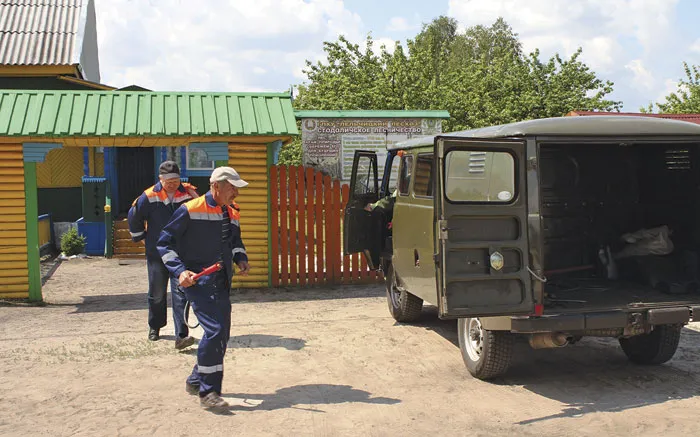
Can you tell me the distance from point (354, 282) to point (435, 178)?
5.84m

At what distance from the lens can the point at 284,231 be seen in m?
10.8

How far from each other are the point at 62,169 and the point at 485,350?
13669 millimetres

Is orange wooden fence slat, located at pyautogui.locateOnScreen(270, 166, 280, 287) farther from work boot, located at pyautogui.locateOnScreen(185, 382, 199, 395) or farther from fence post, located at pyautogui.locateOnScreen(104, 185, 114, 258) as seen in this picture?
fence post, located at pyautogui.locateOnScreen(104, 185, 114, 258)

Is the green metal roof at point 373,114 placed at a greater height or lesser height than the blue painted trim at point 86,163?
greater

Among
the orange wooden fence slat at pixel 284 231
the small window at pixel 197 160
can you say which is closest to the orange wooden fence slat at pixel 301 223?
Result: the orange wooden fence slat at pixel 284 231

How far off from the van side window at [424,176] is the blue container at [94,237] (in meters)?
10.8

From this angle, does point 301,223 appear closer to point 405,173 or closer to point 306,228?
point 306,228

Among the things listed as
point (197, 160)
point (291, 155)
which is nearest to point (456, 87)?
point (291, 155)

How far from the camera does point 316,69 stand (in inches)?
1085

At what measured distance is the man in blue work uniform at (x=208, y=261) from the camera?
17.6 feet

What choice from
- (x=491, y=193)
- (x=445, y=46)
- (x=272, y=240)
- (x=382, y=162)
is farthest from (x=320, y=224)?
(x=445, y=46)

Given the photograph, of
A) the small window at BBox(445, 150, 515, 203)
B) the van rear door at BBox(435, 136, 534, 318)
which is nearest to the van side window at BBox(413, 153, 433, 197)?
the small window at BBox(445, 150, 515, 203)

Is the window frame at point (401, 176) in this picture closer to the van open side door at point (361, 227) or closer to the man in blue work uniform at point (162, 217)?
the van open side door at point (361, 227)

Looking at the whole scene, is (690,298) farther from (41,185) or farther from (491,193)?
(41,185)
